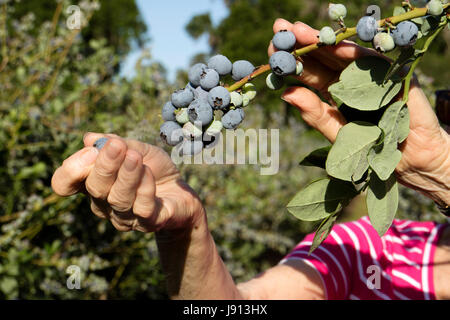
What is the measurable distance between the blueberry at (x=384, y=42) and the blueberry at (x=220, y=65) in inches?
7.8

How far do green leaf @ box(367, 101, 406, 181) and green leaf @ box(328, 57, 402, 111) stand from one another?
0.08 ft

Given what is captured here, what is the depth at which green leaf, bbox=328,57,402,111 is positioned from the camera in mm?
627

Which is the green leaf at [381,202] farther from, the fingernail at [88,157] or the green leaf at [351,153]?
the fingernail at [88,157]

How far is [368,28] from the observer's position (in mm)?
575

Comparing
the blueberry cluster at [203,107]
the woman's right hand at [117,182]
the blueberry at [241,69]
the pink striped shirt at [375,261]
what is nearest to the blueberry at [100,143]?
the woman's right hand at [117,182]

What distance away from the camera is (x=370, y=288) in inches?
54.7

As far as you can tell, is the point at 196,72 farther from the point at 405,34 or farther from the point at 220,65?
the point at 405,34

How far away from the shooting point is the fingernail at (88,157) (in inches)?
26.6

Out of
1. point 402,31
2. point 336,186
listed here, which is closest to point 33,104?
point 336,186

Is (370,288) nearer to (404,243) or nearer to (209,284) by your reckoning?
(404,243)

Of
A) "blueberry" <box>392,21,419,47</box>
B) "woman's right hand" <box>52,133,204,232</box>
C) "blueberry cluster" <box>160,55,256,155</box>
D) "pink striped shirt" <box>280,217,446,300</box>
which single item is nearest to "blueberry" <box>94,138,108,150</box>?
"woman's right hand" <box>52,133,204,232</box>

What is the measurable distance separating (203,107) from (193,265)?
61cm

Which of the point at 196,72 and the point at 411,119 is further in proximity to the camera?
the point at 411,119

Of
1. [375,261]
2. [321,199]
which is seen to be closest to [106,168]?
[321,199]
